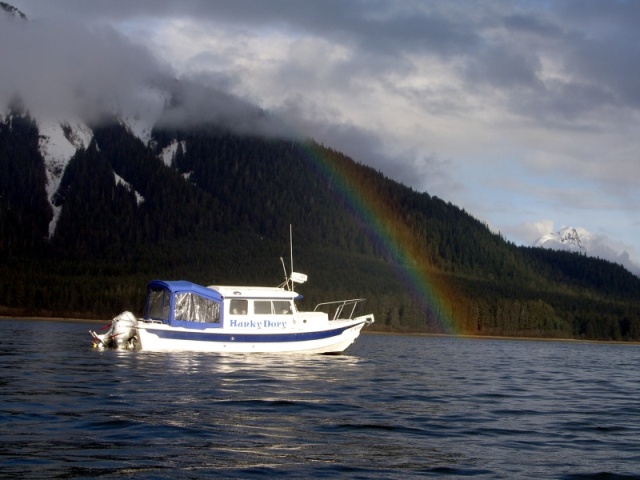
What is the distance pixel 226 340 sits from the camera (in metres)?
57.8

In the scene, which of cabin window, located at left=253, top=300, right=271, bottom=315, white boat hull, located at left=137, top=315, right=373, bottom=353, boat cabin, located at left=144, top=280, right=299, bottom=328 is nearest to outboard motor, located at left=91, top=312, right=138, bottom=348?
white boat hull, located at left=137, top=315, right=373, bottom=353

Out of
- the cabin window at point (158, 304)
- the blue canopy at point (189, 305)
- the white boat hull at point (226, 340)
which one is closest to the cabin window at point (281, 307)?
the white boat hull at point (226, 340)

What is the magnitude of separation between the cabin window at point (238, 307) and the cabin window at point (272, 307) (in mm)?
606

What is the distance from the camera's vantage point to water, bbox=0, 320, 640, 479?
22.0m

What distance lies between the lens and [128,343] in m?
58.2

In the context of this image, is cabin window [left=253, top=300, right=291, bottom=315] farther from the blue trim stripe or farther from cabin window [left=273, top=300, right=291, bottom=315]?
the blue trim stripe

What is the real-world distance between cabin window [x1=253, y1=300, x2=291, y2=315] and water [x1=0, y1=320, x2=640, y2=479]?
32.5ft

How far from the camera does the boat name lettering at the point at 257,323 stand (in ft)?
191

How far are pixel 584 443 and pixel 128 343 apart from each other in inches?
1462

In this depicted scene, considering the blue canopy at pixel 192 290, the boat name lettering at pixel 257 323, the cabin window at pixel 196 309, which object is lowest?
the boat name lettering at pixel 257 323

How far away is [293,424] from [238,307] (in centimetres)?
3062

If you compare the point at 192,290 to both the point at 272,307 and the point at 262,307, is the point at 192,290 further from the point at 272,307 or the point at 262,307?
the point at 272,307

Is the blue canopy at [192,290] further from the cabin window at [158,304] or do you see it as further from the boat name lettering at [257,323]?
the boat name lettering at [257,323]

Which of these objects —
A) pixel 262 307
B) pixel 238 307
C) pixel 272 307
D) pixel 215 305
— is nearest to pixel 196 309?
pixel 215 305
